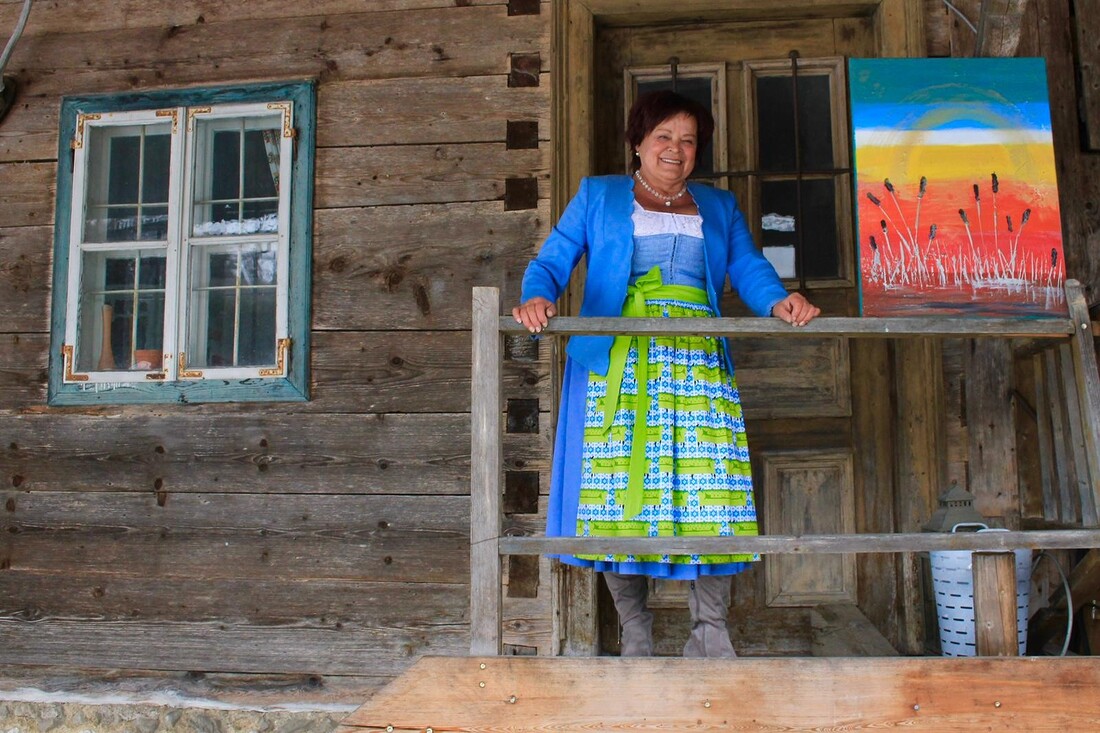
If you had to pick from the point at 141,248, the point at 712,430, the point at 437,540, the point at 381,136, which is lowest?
the point at 437,540

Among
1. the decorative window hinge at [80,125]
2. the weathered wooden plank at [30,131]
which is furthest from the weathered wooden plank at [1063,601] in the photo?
the weathered wooden plank at [30,131]

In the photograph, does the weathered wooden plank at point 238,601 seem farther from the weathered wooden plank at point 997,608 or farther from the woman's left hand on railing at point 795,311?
the weathered wooden plank at point 997,608

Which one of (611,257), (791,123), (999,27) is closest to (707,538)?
(611,257)

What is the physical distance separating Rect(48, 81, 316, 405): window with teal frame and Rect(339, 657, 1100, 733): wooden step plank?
173 centimetres

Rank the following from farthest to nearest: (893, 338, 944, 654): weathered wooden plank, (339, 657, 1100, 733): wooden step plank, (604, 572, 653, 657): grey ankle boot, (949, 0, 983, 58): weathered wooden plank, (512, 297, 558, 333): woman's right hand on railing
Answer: (949, 0, 983, 58): weathered wooden plank, (893, 338, 944, 654): weathered wooden plank, (604, 572, 653, 657): grey ankle boot, (512, 297, 558, 333): woman's right hand on railing, (339, 657, 1100, 733): wooden step plank

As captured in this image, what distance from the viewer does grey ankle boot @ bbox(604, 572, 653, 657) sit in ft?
9.82

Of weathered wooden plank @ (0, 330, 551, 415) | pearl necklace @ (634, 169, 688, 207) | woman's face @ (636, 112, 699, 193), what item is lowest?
weathered wooden plank @ (0, 330, 551, 415)

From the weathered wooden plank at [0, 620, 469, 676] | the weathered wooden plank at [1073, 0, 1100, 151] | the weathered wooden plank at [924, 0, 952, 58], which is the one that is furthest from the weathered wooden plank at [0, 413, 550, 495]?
the weathered wooden plank at [1073, 0, 1100, 151]

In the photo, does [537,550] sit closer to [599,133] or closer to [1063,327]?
[1063,327]

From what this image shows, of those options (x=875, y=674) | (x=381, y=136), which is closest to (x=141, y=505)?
(x=381, y=136)

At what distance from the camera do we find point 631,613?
303 cm

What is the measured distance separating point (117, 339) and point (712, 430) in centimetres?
255

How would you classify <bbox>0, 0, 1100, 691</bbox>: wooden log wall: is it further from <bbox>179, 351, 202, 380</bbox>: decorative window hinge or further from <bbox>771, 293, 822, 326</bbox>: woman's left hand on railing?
<bbox>771, 293, 822, 326</bbox>: woman's left hand on railing

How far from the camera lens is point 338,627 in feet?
13.1
